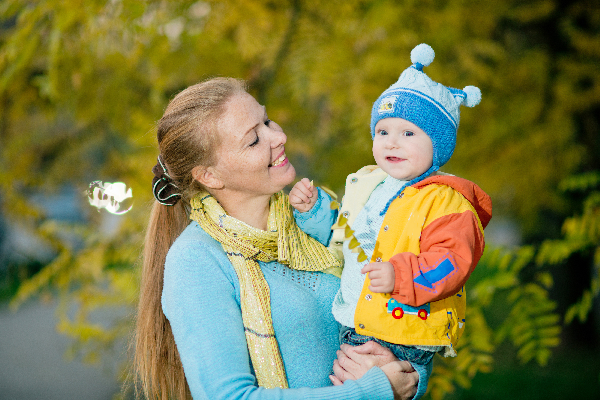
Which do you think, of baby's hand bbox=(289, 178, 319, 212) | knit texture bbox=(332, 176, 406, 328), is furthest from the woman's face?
knit texture bbox=(332, 176, 406, 328)

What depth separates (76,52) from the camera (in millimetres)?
3066

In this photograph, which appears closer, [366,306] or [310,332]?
[366,306]

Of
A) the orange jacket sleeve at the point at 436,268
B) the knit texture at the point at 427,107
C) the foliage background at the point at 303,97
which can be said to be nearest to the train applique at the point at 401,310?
the orange jacket sleeve at the point at 436,268

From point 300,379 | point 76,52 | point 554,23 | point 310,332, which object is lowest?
point 300,379

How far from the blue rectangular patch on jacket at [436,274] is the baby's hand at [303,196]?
Answer: 650 mm

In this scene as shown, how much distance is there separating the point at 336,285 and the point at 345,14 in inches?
79.3

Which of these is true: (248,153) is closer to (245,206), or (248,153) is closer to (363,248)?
(245,206)

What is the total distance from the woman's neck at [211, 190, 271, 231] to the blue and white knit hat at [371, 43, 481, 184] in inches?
22.1

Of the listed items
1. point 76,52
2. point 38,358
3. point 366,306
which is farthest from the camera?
point 38,358

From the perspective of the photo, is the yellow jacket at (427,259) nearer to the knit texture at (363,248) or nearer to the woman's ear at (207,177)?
the knit texture at (363,248)

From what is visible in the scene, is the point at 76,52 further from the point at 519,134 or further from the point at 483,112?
the point at 519,134

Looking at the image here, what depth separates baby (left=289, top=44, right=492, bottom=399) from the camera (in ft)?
5.09

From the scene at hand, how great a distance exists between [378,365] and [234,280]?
0.56 m

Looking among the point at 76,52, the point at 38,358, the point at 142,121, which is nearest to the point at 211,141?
the point at 142,121
